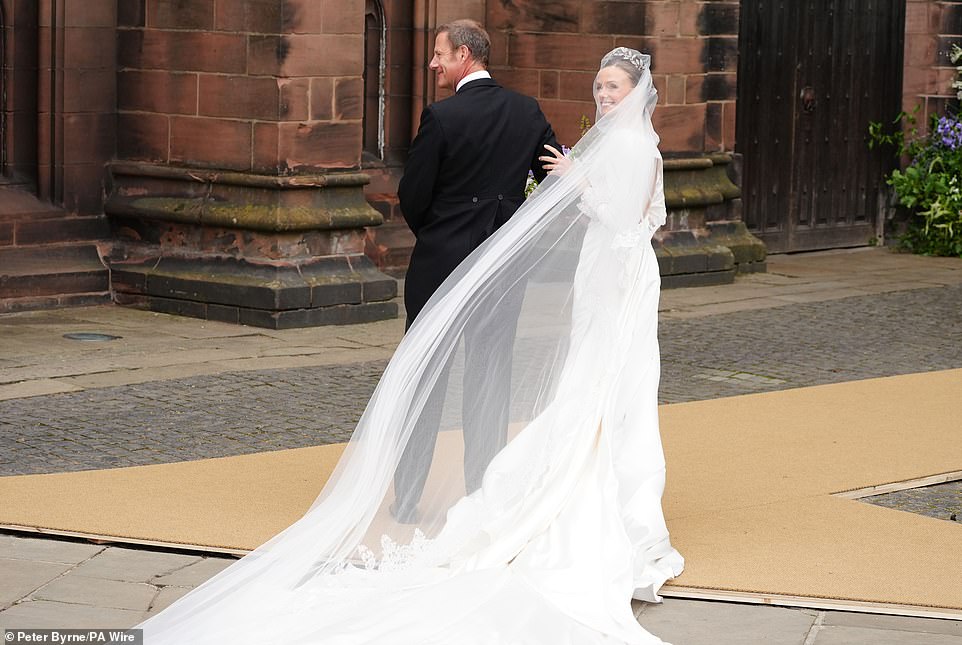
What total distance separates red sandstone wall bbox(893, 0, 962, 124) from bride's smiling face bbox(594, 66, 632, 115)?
423 inches

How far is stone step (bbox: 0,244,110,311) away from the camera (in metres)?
10.9

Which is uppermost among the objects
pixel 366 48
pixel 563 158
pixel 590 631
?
pixel 366 48

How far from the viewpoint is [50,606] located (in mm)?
5160

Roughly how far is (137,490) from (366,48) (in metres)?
6.39

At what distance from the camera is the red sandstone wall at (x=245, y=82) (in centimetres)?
1073

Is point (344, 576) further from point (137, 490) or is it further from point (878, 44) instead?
point (878, 44)

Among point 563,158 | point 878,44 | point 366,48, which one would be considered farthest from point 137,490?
point 878,44

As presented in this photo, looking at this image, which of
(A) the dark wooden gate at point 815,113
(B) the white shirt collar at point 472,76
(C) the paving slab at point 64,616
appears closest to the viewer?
(C) the paving slab at point 64,616

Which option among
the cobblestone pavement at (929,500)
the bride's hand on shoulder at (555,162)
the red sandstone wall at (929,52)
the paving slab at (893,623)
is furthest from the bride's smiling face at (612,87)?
the red sandstone wall at (929,52)

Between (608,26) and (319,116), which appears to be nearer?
(319,116)

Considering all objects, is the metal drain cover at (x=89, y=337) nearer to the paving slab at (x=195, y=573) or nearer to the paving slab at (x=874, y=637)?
the paving slab at (x=195, y=573)

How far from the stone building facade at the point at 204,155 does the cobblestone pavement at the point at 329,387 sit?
5.66 feet

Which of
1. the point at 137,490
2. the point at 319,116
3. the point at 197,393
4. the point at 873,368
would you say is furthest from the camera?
the point at 319,116

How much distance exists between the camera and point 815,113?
1534 cm
